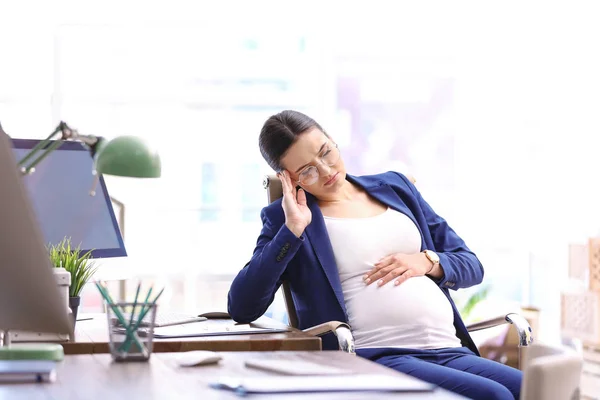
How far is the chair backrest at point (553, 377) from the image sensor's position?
4.34ft

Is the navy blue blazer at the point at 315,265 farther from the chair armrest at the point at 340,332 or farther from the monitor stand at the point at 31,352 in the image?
the monitor stand at the point at 31,352

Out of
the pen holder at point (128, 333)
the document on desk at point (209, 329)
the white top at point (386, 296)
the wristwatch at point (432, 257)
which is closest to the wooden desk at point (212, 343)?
the document on desk at point (209, 329)

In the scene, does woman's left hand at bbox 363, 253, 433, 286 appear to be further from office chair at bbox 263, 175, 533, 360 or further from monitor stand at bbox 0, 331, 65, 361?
monitor stand at bbox 0, 331, 65, 361

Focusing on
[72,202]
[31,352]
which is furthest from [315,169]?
[31,352]

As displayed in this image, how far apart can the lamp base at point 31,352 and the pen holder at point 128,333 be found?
4.2 inches

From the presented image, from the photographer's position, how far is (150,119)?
19.6 ft

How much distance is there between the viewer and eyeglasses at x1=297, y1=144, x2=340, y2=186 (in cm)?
267

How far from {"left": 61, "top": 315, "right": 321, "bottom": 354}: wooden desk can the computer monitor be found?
0.72m

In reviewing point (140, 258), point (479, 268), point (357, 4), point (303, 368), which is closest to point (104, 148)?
point (303, 368)

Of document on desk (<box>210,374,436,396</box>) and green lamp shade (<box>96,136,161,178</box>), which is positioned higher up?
green lamp shade (<box>96,136,161,178</box>)

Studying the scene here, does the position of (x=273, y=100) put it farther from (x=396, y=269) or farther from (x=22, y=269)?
(x=22, y=269)

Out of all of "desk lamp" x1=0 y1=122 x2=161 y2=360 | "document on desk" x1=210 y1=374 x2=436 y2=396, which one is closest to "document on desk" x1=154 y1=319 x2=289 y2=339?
"document on desk" x1=210 y1=374 x2=436 y2=396

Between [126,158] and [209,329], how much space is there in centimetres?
71

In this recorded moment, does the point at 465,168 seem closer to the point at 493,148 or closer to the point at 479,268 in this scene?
the point at 493,148
